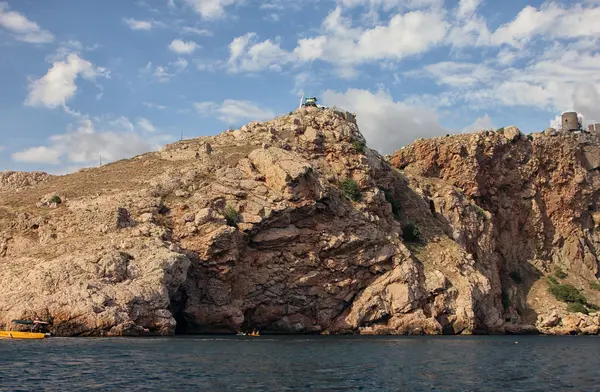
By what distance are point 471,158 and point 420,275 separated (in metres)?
36.7

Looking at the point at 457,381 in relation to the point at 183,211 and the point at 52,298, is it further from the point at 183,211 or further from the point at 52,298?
the point at 183,211

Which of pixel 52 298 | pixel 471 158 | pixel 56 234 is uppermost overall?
pixel 471 158

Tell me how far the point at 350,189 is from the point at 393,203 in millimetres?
12670

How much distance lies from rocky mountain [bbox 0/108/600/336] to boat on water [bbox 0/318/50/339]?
41.6 inches

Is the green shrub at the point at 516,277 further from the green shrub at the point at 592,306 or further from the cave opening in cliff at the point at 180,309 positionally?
the cave opening in cliff at the point at 180,309

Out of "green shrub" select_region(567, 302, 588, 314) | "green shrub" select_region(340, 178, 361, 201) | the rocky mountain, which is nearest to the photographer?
the rocky mountain

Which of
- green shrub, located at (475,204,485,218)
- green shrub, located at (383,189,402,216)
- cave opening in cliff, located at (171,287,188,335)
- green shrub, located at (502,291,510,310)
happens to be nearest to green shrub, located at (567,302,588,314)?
green shrub, located at (502,291,510,310)

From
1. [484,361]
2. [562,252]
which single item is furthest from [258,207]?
[562,252]

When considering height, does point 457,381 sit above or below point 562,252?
below

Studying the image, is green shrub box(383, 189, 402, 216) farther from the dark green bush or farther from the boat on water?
the boat on water

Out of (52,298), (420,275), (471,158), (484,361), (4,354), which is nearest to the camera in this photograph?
(4,354)

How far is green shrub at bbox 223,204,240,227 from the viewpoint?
70.4 m

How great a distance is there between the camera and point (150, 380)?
33.3 metres

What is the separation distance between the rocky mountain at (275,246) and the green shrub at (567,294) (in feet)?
0.72
